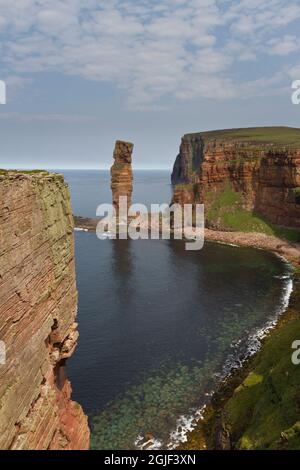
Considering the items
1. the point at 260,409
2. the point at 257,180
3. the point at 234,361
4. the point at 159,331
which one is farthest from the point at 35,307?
the point at 257,180

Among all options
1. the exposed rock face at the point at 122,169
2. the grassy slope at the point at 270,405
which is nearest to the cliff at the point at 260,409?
the grassy slope at the point at 270,405

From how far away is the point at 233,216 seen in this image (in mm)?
139375

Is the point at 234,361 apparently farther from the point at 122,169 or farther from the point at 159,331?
the point at 122,169

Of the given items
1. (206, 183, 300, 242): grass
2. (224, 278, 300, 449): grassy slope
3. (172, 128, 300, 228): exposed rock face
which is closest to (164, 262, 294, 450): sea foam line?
(224, 278, 300, 449): grassy slope

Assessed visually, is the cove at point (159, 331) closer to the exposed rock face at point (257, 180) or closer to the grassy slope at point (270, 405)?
the grassy slope at point (270, 405)

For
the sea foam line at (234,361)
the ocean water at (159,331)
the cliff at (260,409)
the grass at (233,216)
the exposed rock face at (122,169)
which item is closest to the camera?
the cliff at (260,409)

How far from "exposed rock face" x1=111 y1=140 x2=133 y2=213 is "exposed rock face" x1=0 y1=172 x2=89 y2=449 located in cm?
12688

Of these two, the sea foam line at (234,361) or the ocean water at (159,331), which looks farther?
the ocean water at (159,331)

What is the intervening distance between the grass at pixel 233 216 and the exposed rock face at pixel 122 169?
106 ft

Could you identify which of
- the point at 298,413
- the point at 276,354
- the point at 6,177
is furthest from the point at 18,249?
the point at 276,354

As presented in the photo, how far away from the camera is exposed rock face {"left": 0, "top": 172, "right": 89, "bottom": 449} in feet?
57.4

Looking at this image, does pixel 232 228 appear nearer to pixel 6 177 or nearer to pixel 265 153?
pixel 265 153

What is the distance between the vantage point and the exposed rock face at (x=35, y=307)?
17484 mm

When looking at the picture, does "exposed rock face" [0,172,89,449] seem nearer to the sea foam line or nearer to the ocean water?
the sea foam line
